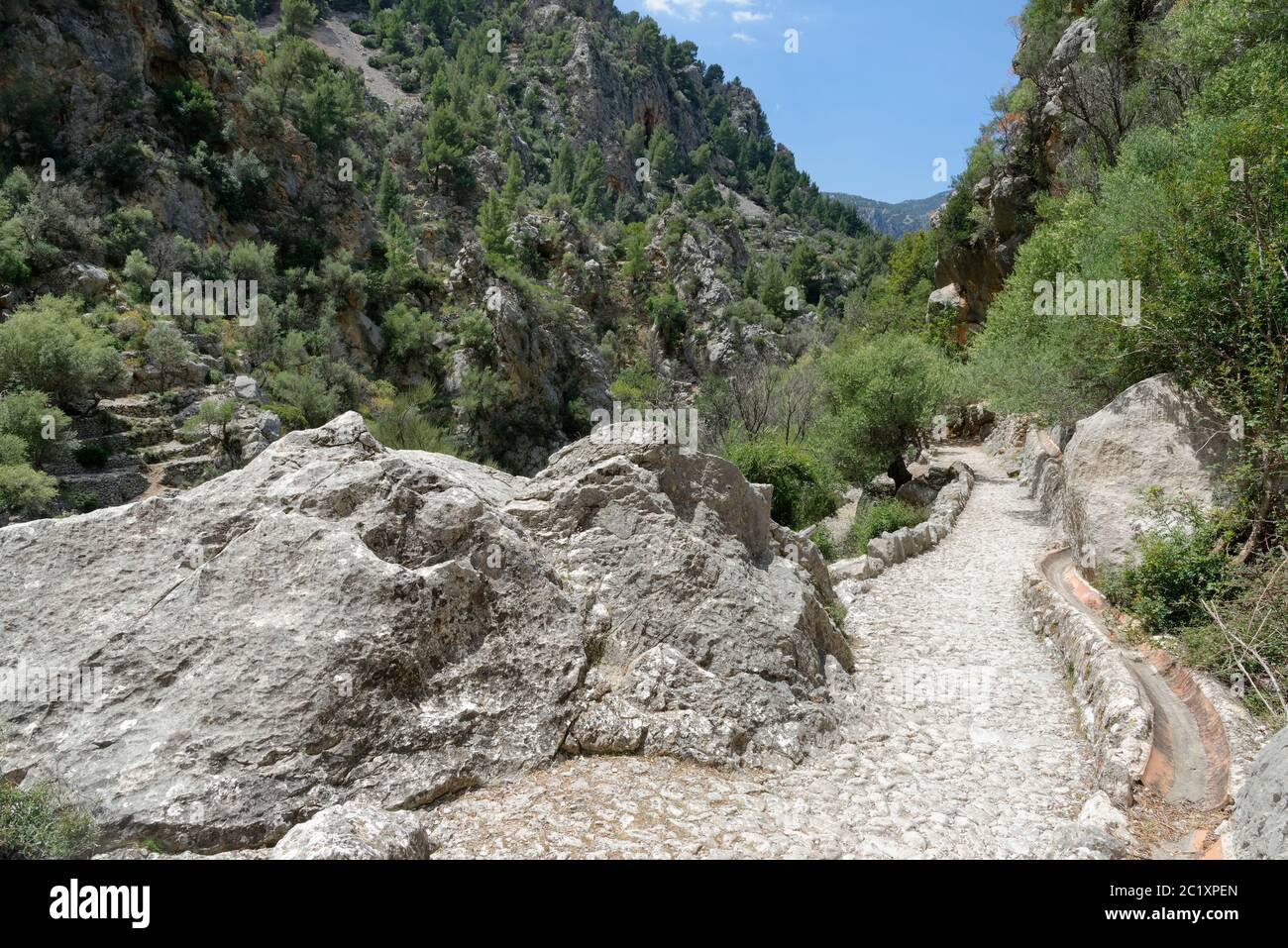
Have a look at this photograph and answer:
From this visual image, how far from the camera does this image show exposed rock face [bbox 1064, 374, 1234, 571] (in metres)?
8.98

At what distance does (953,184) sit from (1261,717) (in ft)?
162

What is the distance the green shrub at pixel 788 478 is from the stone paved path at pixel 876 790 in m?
12.2

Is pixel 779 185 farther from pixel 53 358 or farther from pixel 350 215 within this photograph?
pixel 53 358

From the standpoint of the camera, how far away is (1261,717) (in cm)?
580

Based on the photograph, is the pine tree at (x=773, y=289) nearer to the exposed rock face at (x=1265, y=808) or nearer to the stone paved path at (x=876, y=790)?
the stone paved path at (x=876, y=790)

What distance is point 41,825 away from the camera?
352 cm

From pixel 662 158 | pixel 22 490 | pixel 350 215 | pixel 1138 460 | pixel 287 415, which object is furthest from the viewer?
pixel 662 158

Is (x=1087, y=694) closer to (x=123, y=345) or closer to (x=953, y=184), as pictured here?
(x=123, y=345)

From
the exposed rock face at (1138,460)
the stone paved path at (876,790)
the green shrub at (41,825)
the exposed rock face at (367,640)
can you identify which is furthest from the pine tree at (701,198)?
the green shrub at (41,825)

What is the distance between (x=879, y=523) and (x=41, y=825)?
61.3 ft

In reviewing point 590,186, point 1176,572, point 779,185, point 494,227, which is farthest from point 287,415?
point 779,185

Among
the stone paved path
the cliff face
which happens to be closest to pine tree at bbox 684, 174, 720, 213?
the cliff face

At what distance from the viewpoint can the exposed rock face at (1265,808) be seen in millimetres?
3840
